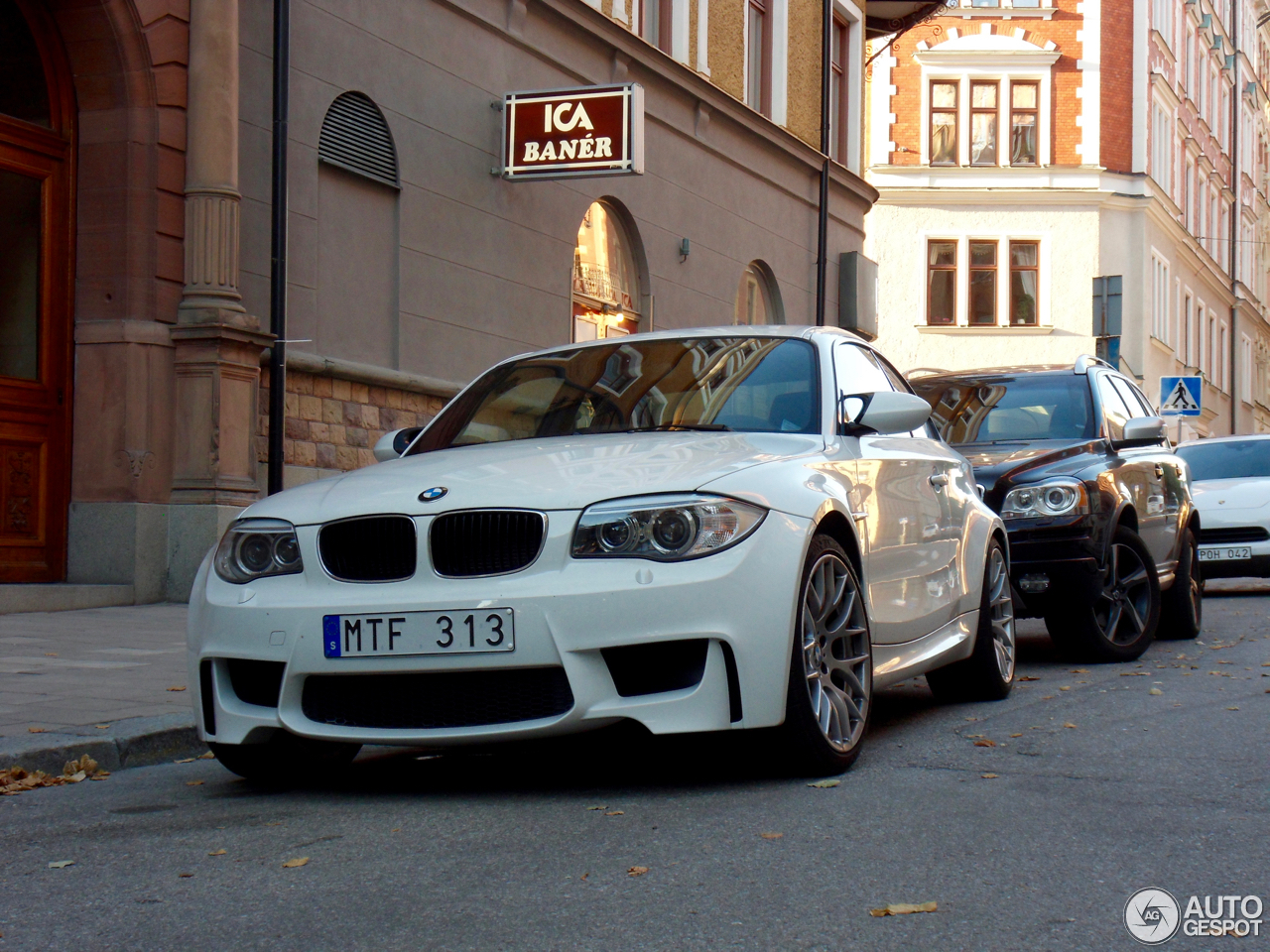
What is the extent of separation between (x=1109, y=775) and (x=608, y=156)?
1073cm

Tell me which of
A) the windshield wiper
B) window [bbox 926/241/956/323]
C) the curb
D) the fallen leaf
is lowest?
the curb

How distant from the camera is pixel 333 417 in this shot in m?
13.6

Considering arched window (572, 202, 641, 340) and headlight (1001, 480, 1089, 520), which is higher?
arched window (572, 202, 641, 340)

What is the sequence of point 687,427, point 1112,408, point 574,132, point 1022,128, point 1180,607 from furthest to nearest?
point 1022,128, point 574,132, point 1180,607, point 1112,408, point 687,427

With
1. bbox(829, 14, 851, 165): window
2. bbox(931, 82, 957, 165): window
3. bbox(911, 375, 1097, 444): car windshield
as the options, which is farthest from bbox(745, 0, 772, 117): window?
bbox(931, 82, 957, 165): window

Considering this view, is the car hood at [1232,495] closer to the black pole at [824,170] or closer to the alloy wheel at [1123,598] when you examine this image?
the alloy wheel at [1123,598]

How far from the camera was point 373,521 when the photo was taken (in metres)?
4.95

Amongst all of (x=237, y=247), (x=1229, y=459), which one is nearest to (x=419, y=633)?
(x=237, y=247)

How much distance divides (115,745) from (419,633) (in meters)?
1.73

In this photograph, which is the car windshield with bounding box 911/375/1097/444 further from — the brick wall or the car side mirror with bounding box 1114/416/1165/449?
the brick wall

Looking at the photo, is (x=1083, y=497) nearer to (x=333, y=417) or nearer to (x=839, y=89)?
(x=333, y=417)

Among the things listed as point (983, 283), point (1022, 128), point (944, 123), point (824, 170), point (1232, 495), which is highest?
point (944, 123)

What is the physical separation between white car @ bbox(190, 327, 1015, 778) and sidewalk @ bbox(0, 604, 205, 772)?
77 cm

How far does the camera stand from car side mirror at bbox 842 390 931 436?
19.1ft
